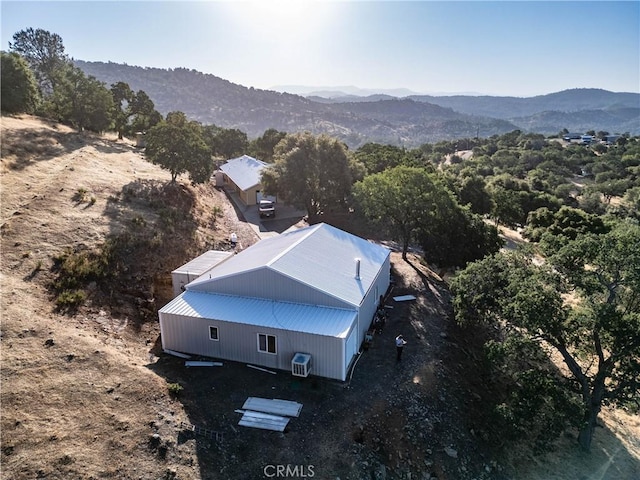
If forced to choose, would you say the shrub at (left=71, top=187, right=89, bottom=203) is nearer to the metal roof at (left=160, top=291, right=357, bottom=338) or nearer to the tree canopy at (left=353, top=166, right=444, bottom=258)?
the metal roof at (left=160, top=291, right=357, bottom=338)

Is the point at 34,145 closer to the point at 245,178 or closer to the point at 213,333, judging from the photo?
the point at 245,178

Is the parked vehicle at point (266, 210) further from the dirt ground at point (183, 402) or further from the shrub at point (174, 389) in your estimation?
the shrub at point (174, 389)

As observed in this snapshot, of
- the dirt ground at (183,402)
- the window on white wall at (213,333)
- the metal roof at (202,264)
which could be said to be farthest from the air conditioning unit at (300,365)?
the metal roof at (202,264)

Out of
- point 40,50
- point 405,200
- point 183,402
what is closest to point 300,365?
point 183,402

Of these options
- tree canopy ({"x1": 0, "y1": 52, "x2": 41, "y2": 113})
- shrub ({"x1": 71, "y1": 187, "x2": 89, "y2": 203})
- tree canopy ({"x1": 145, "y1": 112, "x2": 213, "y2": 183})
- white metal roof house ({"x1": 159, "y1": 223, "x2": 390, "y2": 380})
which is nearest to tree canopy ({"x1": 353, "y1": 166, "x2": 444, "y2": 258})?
white metal roof house ({"x1": 159, "y1": 223, "x2": 390, "y2": 380})

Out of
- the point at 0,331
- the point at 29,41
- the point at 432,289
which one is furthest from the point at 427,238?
the point at 29,41

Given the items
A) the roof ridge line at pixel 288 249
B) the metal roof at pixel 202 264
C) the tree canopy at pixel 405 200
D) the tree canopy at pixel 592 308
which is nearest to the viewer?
the tree canopy at pixel 592 308
